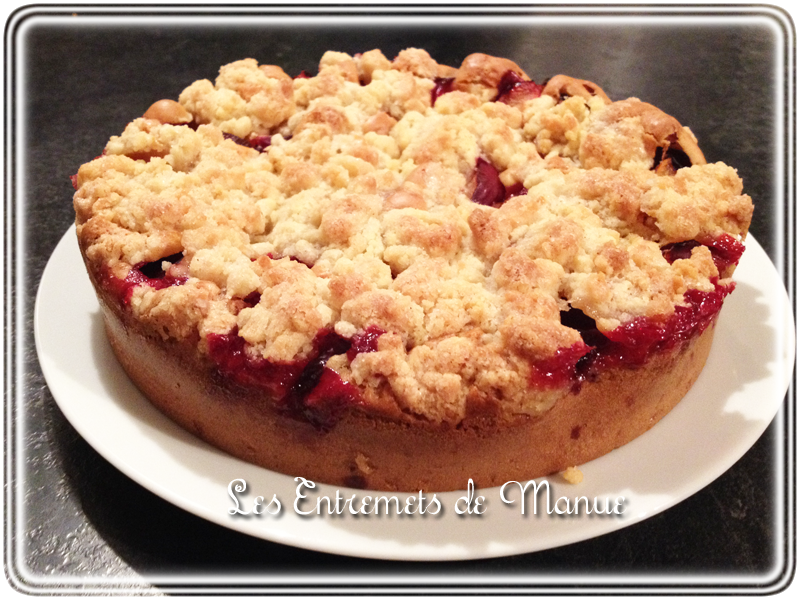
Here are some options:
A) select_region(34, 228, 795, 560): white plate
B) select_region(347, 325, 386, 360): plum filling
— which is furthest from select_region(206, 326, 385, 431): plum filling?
select_region(34, 228, 795, 560): white plate

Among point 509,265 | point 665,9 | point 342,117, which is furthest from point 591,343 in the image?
point 665,9

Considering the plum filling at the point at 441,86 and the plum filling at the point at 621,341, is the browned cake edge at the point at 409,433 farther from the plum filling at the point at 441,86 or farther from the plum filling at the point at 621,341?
the plum filling at the point at 441,86

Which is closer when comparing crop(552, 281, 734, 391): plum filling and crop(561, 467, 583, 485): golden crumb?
crop(552, 281, 734, 391): plum filling

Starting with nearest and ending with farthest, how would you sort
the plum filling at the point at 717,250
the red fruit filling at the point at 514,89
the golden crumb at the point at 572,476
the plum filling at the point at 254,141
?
the golden crumb at the point at 572,476, the plum filling at the point at 717,250, the plum filling at the point at 254,141, the red fruit filling at the point at 514,89

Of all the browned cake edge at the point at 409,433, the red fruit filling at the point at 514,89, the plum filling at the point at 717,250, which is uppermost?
the red fruit filling at the point at 514,89

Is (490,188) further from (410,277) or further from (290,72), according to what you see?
(290,72)

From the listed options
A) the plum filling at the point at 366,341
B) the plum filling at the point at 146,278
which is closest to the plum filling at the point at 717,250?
the plum filling at the point at 366,341

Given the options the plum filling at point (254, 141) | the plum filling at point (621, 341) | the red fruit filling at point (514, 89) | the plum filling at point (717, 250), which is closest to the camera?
the plum filling at point (621, 341)

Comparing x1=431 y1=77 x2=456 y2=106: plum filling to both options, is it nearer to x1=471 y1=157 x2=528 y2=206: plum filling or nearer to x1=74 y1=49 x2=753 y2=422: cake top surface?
x1=74 y1=49 x2=753 y2=422: cake top surface
